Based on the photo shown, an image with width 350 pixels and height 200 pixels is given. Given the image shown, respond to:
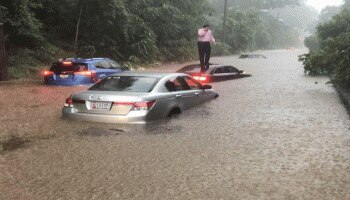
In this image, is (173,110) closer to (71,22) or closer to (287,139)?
(287,139)

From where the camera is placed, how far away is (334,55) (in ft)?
49.7

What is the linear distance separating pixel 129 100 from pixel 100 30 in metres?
20.7

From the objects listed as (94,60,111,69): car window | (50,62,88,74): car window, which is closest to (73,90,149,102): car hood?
(50,62,88,74): car window

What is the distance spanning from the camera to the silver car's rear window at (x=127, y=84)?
28.6 ft

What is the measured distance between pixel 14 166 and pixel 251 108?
697 centimetres

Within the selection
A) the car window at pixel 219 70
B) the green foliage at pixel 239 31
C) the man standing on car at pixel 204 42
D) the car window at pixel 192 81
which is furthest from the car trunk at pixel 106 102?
the green foliage at pixel 239 31

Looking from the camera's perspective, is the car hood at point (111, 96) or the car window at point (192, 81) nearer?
the car hood at point (111, 96)

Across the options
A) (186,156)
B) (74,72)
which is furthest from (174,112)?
(74,72)

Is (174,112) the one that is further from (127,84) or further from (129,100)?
(129,100)

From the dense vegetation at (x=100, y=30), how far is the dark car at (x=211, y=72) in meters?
7.66

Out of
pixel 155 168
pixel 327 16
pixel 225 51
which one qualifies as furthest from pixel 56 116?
pixel 327 16

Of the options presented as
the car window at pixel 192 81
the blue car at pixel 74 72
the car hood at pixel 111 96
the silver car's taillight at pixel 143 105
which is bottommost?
the blue car at pixel 74 72

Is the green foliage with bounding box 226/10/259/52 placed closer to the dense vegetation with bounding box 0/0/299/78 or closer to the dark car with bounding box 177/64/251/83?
the dense vegetation with bounding box 0/0/299/78

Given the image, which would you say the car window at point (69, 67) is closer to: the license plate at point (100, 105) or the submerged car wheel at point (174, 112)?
the submerged car wheel at point (174, 112)
